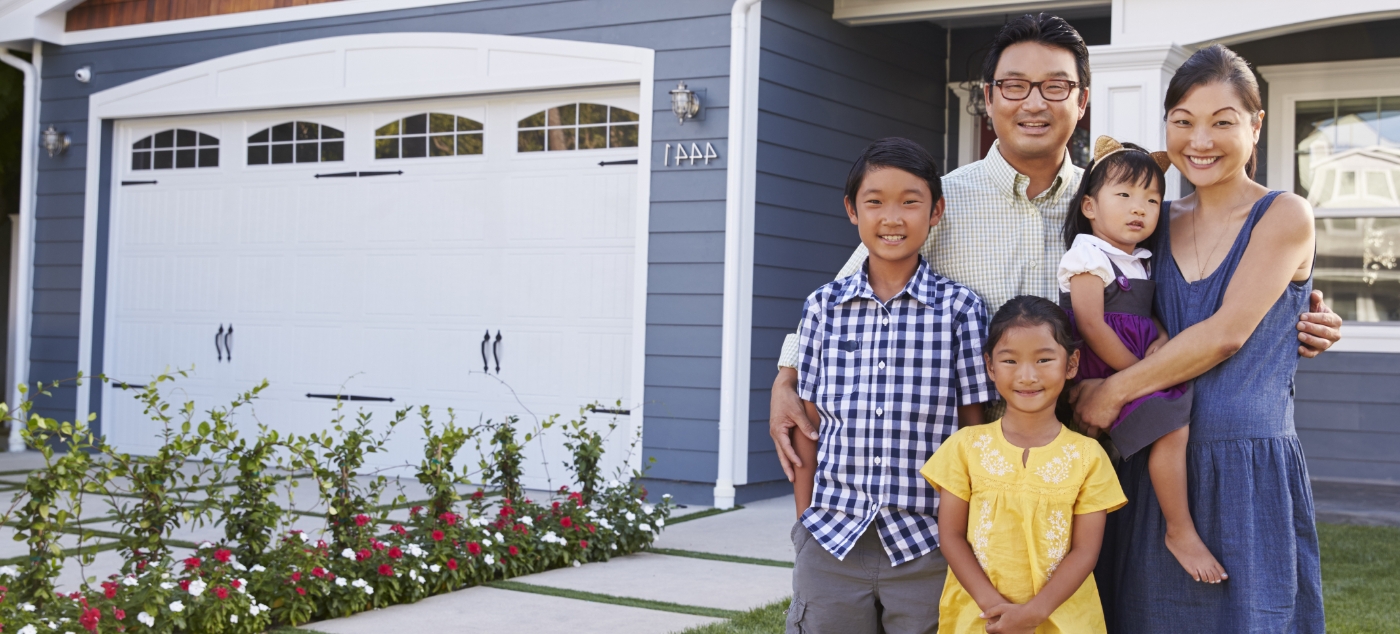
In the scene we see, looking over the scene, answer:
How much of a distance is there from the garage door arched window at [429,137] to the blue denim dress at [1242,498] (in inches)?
237

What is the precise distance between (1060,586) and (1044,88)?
83 centimetres

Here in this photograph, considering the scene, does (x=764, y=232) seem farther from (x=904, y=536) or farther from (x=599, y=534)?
(x=904, y=536)

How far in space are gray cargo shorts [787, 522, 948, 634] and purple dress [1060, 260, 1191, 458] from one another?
0.37 m

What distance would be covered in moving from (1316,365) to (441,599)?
543cm

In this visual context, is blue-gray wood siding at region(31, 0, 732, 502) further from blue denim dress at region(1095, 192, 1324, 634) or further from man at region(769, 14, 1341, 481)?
blue denim dress at region(1095, 192, 1324, 634)

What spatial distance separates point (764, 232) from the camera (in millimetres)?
6781

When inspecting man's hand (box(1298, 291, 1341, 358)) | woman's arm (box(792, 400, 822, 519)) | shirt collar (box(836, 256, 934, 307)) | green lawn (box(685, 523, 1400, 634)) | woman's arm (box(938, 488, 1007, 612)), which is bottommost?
green lawn (box(685, 523, 1400, 634))

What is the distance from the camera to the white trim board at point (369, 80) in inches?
272

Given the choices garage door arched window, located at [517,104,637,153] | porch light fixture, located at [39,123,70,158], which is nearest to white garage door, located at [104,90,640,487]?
garage door arched window, located at [517,104,637,153]

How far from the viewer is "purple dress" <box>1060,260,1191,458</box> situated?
6.40ft

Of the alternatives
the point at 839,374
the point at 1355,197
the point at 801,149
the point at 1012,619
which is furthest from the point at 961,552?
the point at 1355,197

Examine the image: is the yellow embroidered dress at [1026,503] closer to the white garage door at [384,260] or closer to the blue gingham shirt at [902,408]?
the blue gingham shirt at [902,408]

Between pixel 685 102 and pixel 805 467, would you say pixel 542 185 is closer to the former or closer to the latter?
pixel 685 102

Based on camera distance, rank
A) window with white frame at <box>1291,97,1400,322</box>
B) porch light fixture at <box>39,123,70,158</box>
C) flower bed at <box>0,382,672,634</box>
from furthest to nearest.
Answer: porch light fixture at <box>39,123,70,158</box> → window with white frame at <box>1291,97,1400,322</box> → flower bed at <box>0,382,672,634</box>
